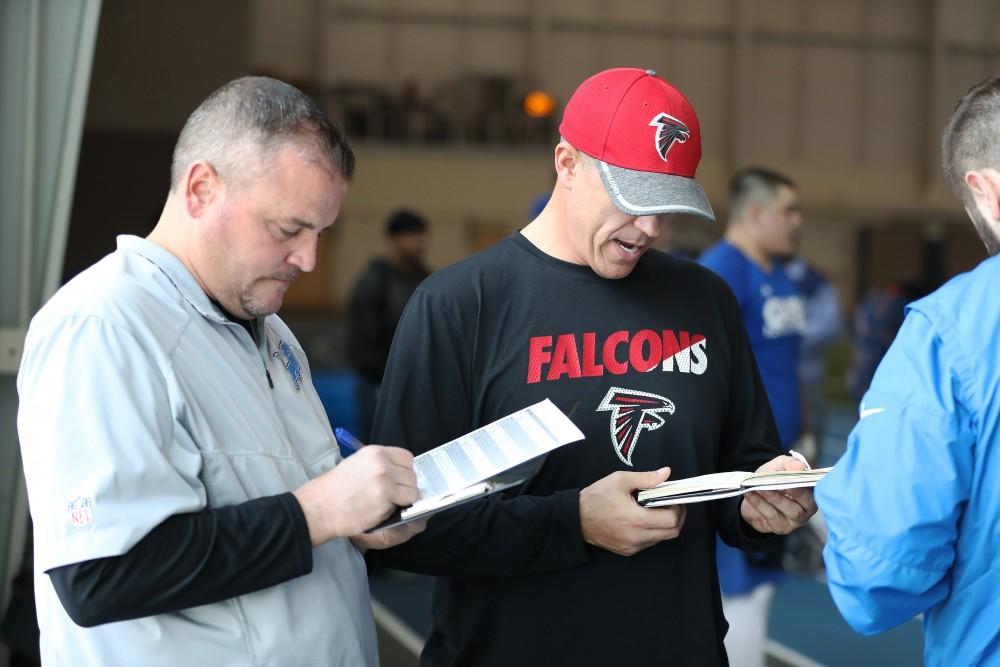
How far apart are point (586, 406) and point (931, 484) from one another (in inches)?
26.5

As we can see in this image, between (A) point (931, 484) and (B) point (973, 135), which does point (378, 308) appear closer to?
(B) point (973, 135)

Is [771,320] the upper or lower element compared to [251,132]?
lower

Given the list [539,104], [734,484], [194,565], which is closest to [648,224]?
[734,484]

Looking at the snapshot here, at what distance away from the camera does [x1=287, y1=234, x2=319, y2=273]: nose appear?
1.58 m

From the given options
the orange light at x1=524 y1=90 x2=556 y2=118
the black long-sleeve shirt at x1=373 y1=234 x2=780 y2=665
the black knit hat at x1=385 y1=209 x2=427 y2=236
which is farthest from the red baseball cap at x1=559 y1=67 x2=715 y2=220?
the orange light at x1=524 y1=90 x2=556 y2=118

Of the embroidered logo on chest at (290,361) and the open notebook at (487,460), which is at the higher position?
the embroidered logo on chest at (290,361)

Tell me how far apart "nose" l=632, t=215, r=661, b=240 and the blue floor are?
139 inches

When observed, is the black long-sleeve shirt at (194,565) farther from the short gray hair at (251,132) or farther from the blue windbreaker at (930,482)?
the blue windbreaker at (930,482)

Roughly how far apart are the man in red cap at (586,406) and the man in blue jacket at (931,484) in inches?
17.5

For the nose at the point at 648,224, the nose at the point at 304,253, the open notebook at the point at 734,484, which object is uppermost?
the nose at the point at 648,224

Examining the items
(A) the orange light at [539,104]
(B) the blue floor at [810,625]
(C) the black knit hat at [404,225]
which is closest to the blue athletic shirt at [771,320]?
(B) the blue floor at [810,625]

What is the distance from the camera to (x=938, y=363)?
142cm

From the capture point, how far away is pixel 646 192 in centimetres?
185

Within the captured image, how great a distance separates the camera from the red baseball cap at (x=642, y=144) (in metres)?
1.86
